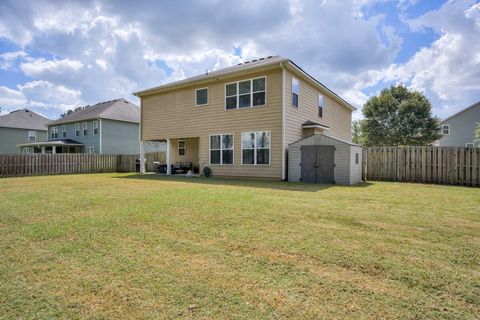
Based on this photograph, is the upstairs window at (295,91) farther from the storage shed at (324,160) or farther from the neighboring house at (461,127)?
the neighboring house at (461,127)

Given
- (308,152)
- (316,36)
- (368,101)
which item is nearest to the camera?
(308,152)

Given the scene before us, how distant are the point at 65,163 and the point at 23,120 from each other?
21.6 meters

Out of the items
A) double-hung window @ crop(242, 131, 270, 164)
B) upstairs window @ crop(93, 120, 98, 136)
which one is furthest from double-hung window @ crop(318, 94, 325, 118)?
upstairs window @ crop(93, 120, 98, 136)

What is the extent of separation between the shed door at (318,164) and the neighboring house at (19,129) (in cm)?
3529

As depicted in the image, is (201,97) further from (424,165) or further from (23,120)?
(23,120)

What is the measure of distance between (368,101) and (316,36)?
74.0ft

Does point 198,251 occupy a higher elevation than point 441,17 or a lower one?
lower

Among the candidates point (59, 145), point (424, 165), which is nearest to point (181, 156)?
point (424, 165)

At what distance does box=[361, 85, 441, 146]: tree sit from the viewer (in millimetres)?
29766

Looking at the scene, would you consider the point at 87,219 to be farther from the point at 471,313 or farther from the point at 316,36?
the point at 316,36

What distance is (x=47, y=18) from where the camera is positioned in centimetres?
1230

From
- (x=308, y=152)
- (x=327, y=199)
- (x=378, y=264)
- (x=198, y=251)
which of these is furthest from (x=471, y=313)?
(x=308, y=152)

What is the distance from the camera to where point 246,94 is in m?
13.4

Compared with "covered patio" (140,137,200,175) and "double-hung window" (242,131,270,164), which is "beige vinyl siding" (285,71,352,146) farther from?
"covered patio" (140,137,200,175)
